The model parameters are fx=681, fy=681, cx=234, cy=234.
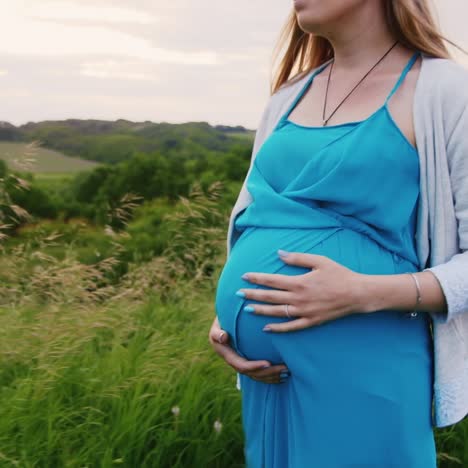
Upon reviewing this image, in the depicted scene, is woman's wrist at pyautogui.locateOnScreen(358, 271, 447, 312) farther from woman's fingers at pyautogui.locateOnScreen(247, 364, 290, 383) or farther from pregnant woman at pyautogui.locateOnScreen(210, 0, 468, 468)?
woman's fingers at pyautogui.locateOnScreen(247, 364, 290, 383)

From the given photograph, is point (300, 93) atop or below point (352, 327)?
atop

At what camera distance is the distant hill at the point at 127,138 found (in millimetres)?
6363

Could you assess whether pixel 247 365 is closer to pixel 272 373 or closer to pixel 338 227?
pixel 272 373

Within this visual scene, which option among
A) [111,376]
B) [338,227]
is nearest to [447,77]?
[338,227]

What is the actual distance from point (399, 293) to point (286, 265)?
291mm

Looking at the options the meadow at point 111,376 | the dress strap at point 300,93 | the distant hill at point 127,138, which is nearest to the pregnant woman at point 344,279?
the dress strap at point 300,93

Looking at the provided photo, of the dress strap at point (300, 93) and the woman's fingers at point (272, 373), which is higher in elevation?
the dress strap at point (300, 93)

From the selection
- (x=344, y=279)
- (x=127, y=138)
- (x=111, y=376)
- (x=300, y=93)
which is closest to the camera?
(x=344, y=279)

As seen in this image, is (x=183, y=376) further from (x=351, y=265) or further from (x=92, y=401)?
(x=351, y=265)

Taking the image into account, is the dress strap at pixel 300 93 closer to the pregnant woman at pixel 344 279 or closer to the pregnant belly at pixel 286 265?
the pregnant woman at pixel 344 279

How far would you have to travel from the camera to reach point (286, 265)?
1.74m

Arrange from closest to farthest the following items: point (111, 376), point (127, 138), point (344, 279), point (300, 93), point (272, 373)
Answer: point (344, 279) → point (272, 373) → point (300, 93) → point (111, 376) → point (127, 138)

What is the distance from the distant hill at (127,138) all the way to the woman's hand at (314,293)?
4.34 meters

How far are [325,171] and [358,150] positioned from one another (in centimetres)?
10
